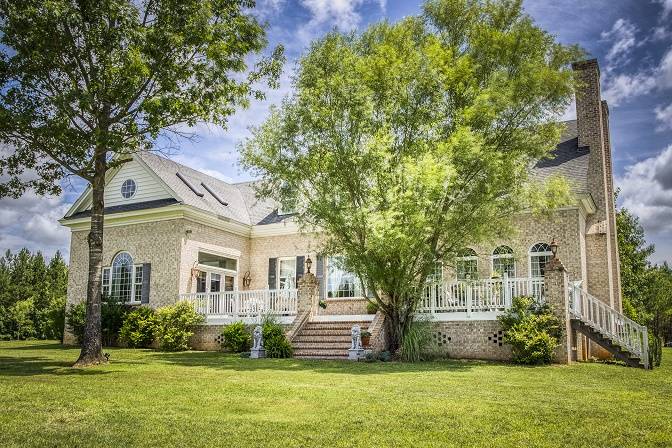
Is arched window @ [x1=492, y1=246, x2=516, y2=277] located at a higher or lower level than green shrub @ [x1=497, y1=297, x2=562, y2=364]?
higher

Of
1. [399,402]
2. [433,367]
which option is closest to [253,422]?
[399,402]

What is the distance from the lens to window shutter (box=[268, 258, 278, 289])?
76.9ft

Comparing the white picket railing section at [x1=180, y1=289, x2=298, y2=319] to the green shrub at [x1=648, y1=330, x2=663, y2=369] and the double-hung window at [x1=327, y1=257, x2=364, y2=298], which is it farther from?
the green shrub at [x1=648, y1=330, x2=663, y2=369]

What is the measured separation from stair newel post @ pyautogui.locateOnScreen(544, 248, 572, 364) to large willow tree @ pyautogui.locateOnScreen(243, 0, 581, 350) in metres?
2.02

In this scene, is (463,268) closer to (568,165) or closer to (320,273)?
(568,165)

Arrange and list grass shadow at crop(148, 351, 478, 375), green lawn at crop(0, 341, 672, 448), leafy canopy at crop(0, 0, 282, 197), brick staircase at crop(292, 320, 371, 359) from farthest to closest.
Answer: brick staircase at crop(292, 320, 371, 359) → grass shadow at crop(148, 351, 478, 375) → leafy canopy at crop(0, 0, 282, 197) → green lawn at crop(0, 341, 672, 448)

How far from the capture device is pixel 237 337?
18.5 m

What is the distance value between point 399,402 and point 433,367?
5808 mm

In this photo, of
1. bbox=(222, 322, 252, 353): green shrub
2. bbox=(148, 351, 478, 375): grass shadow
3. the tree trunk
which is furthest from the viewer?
bbox=(222, 322, 252, 353): green shrub

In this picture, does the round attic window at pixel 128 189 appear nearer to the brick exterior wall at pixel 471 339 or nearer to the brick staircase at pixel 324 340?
the brick staircase at pixel 324 340

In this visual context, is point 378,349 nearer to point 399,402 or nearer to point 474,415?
point 399,402

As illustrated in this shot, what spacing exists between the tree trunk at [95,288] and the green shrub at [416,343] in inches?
312

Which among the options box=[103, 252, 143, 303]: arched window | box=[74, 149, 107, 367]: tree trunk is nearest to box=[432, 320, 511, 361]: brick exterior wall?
box=[74, 149, 107, 367]: tree trunk

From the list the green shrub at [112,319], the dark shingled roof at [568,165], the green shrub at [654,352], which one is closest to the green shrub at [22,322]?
the green shrub at [112,319]
